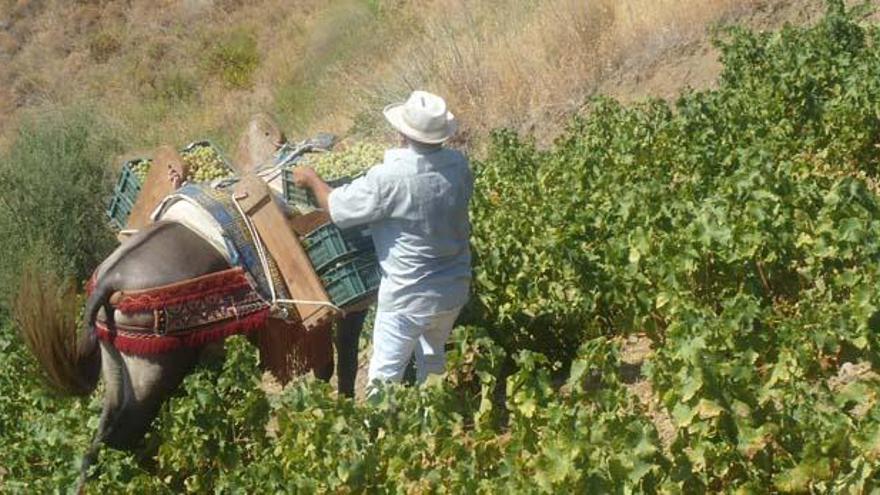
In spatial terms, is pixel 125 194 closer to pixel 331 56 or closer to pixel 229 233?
pixel 229 233

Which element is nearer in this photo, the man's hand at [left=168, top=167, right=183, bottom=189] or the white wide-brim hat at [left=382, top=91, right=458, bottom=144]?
the white wide-brim hat at [left=382, top=91, right=458, bottom=144]

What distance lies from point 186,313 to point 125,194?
A: 4.05 ft

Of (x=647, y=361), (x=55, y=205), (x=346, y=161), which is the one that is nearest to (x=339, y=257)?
(x=346, y=161)

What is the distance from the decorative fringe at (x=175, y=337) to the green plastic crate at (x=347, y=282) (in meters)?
0.32

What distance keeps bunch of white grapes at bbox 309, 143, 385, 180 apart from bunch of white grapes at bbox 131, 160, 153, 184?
2.87ft

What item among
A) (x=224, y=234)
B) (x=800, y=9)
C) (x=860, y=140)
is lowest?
(x=800, y=9)

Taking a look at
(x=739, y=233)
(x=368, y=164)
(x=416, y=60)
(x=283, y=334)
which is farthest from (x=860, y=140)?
(x=416, y=60)

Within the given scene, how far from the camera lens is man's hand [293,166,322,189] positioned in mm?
6344

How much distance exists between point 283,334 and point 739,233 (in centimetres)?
221

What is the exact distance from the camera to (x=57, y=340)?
270 inches

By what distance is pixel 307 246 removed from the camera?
263 inches

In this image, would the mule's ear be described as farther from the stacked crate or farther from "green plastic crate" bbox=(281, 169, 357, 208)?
the stacked crate

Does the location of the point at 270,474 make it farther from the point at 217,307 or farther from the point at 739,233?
the point at 739,233

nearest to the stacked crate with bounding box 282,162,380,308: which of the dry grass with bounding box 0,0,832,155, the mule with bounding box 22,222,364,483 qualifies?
the mule with bounding box 22,222,364,483
